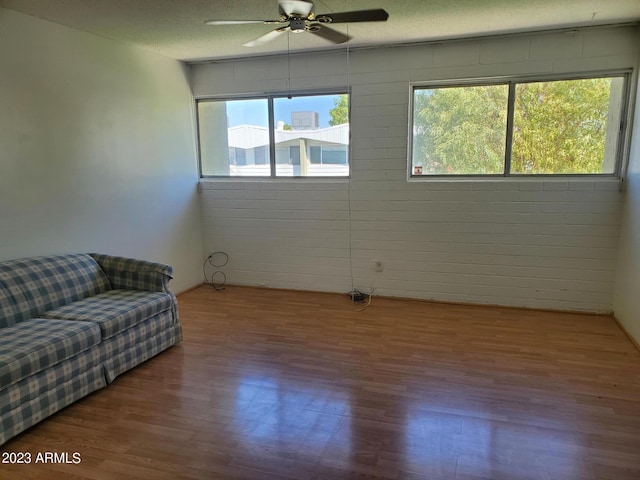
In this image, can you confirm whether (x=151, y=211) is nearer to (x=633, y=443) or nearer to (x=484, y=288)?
(x=484, y=288)

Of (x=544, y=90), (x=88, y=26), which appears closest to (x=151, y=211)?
(x=88, y=26)

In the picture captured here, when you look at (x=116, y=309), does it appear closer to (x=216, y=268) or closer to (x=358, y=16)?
(x=216, y=268)

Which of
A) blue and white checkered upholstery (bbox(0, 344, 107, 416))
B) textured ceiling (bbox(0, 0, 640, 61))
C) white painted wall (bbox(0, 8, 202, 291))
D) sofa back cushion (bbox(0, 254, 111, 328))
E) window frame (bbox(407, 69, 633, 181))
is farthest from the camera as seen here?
window frame (bbox(407, 69, 633, 181))

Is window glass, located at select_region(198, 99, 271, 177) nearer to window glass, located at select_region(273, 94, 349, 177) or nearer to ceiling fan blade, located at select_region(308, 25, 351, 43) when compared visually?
window glass, located at select_region(273, 94, 349, 177)

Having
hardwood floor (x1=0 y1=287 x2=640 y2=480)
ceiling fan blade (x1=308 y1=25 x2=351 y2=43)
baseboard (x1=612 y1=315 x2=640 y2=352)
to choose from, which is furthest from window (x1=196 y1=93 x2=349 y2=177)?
baseboard (x1=612 y1=315 x2=640 y2=352)

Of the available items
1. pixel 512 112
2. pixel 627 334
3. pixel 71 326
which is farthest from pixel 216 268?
pixel 627 334

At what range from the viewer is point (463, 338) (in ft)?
12.0

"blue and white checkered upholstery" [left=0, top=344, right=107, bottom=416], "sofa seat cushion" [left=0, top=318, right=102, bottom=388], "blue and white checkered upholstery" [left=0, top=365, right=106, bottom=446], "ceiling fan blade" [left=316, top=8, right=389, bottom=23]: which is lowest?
"blue and white checkered upholstery" [left=0, top=365, right=106, bottom=446]

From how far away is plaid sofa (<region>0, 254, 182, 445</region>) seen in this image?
2.35 m

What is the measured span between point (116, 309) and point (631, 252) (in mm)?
4197

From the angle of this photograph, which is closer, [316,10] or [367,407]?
[367,407]

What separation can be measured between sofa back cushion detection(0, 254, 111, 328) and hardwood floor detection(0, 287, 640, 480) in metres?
0.75

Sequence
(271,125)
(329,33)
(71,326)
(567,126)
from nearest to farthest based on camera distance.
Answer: (71,326) → (329,33) → (567,126) → (271,125)

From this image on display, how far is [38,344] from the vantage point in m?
2.45
